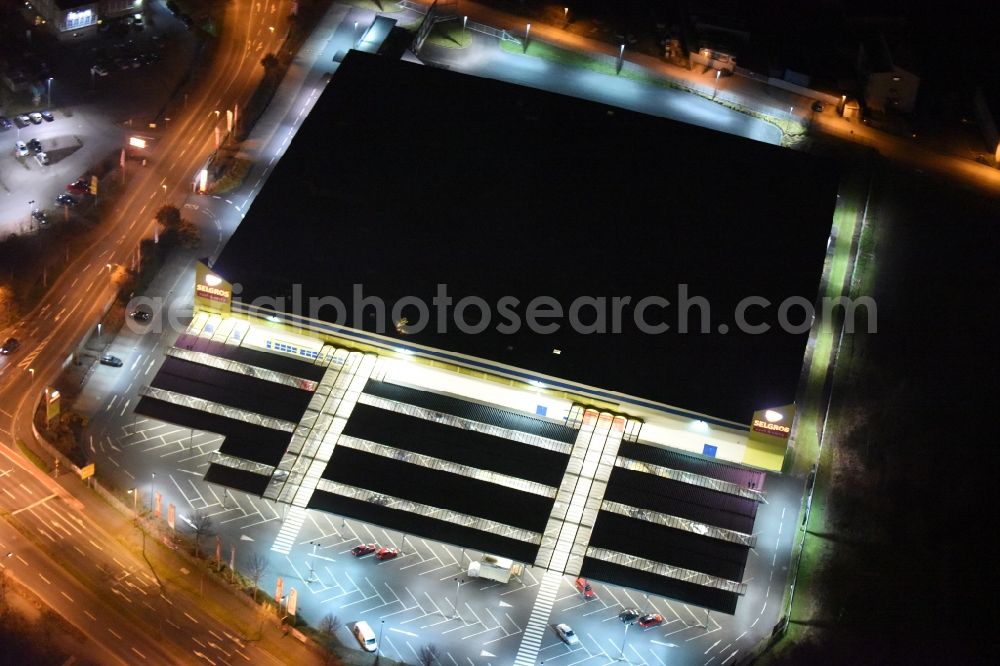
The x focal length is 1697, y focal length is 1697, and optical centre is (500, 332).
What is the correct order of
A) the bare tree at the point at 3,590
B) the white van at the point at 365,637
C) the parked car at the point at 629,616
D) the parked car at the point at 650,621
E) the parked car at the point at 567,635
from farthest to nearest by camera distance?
the parked car at the point at 629,616 < the parked car at the point at 650,621 < the parked car at the point at 567,635 < the white van at the point at 365,637 < the bare tree at the point at 3,590

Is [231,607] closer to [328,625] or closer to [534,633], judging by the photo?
[328,625]

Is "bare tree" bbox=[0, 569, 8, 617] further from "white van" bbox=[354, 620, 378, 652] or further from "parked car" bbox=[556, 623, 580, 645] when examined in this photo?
"parked car" bbox=[556, 623, 580, 645]

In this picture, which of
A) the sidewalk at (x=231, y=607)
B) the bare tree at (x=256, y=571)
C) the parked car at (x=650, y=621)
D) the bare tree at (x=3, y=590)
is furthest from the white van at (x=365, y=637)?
the bare tree at (x=3, y=590)

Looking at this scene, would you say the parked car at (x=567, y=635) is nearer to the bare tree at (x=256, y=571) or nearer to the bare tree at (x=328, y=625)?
the bare tree at (x=328, y=625)

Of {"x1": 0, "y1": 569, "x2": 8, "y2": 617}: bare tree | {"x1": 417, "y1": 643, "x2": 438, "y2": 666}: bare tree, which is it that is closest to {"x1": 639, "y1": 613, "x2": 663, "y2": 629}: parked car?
{"x1": 417, "y1": 643, "x2": 438, "y2": 666}: bare tree

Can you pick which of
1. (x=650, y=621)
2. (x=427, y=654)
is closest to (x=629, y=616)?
(x=650, y=621)

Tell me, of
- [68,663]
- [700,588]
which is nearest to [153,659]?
[68,663]

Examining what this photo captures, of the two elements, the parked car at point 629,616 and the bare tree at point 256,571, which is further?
the parked car at point 629,616
